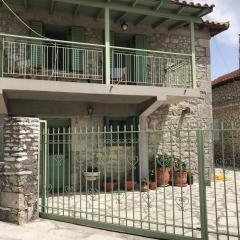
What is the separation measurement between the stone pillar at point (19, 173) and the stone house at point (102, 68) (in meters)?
2.02

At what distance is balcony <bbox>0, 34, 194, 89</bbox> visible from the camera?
34.0 ft

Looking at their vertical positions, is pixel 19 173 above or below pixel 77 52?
below

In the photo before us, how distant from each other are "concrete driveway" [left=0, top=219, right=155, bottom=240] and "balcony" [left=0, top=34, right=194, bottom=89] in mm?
4718

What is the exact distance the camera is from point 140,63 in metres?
12.1

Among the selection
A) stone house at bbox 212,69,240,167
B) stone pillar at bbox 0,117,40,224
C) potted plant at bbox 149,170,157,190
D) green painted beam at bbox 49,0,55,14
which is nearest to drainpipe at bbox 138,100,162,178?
potted plant at bbox 149,170,157,190

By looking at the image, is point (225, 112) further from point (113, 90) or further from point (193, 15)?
point (113, 90)

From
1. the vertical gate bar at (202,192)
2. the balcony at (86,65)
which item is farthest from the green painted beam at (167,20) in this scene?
the vertical gate bar at (202,192)

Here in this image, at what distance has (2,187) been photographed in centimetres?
704

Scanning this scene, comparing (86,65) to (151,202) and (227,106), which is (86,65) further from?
(227,106)

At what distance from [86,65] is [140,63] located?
Result: 6.29ft

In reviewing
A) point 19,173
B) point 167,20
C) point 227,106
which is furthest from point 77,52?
point 227,106

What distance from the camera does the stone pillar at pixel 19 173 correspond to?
676 cm

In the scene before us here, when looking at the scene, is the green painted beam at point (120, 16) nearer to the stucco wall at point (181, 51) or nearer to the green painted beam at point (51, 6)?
the stucco wall at point (181, 51)

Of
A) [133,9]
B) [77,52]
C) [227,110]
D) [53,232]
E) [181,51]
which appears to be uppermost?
[133,9]
